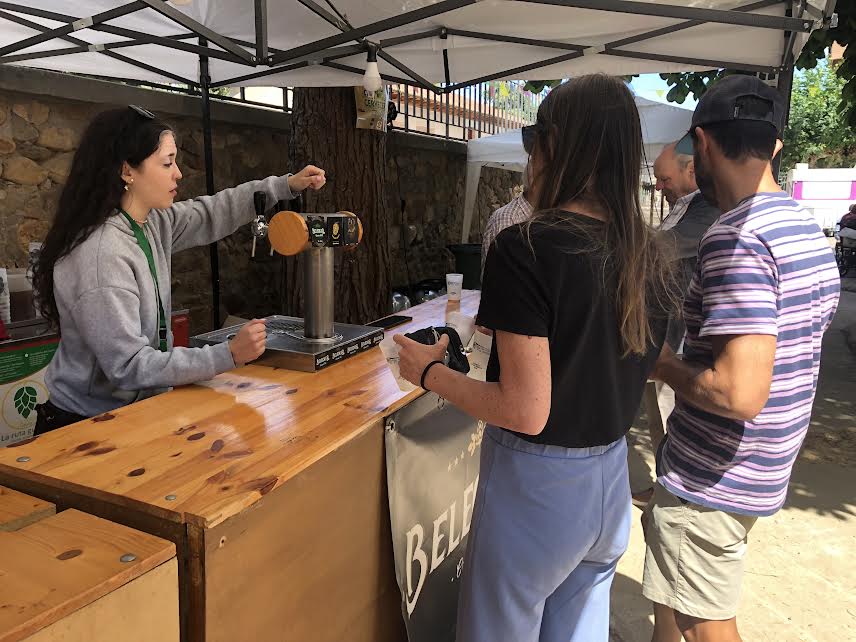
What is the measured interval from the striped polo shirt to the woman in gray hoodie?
1137mm

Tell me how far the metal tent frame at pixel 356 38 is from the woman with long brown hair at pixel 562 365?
3.91 feet

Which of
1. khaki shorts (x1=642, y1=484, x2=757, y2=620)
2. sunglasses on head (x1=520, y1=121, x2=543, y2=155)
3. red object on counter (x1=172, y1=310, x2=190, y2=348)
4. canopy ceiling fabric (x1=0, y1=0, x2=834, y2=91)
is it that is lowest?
khaki shorts (x1=642, y1=484, x2=757, y2=620)

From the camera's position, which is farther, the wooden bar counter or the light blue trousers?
the light blue trousers

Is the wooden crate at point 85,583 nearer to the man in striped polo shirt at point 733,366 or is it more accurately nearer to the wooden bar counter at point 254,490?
the wooden bar counter at point 254,490

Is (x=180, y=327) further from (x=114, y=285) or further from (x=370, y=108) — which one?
(x=114, y=285)

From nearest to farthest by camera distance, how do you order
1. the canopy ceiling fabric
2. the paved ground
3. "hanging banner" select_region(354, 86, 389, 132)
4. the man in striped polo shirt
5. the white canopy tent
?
1. the man in striped polo shirt
2. the paved ground
3. the canopy ceiling fabric
4. "hanging banner" select_region(354, 86, 389, 132)
5. the white canopy tent

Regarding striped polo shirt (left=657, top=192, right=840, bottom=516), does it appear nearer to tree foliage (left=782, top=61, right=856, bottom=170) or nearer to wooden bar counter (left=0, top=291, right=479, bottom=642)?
wooden bar counter (left=0, top=291, right=479, bottom=642)

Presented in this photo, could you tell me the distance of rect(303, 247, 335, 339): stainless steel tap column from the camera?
6.41ft

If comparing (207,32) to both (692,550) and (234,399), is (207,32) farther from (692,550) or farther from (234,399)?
(692,550)

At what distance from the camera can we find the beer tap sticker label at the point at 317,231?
1.88 m

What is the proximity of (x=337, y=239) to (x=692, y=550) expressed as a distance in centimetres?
132

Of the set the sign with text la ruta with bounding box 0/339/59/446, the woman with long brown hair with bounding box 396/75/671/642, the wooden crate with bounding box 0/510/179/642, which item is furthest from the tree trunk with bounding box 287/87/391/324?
the wooden crate with bounding box 0/510/179/642

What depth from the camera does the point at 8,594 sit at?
83cm

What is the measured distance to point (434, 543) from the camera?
6.33ft
